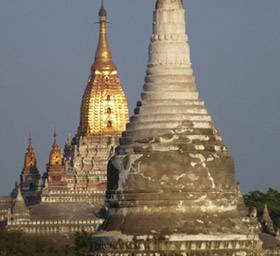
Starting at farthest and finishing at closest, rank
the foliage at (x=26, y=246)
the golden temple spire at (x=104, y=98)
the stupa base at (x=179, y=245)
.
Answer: the golden temple spire at (x=104, y=98) < the foliage at (x=26, y=246) < the stupa base at (x=179, y=245)

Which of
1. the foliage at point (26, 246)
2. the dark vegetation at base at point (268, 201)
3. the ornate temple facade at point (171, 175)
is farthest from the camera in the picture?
the dark vegetation at base at point (268, 201)

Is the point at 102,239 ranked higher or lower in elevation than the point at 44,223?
lower

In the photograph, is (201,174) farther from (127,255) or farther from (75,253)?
(75,253)

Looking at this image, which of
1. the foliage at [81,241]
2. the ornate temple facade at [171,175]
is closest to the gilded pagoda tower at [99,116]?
the foliage at [81,241]

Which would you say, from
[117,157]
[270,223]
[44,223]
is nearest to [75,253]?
[270,223]

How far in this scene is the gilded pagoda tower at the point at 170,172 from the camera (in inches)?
1784

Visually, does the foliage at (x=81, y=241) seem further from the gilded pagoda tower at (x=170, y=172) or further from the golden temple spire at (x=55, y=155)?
the gilded pagoda tower at (x=170, y=172)

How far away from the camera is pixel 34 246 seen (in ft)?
327

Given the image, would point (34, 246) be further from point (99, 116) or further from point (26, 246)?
point (99, 116)

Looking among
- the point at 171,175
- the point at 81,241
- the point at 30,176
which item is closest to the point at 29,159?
the point at 30,176

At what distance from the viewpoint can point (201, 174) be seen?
4578cm

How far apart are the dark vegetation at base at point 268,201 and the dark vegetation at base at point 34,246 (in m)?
14.8

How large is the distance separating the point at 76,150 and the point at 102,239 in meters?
110

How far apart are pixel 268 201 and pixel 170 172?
85016 mm
